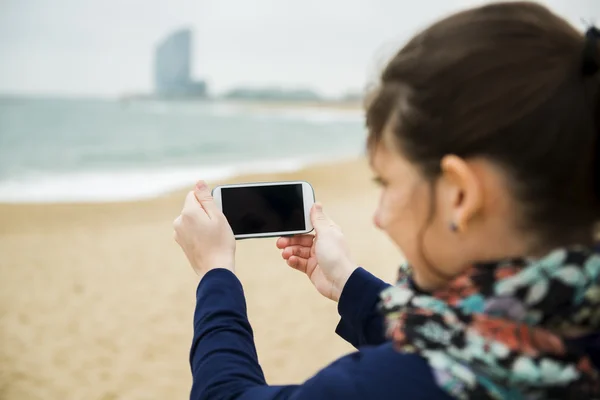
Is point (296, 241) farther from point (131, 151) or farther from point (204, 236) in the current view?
point (131, 151)

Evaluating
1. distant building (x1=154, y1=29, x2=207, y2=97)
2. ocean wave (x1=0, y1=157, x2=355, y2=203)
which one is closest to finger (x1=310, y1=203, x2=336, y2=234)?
ocean wave (x1=0, y1=157, x2=355, y2=203)

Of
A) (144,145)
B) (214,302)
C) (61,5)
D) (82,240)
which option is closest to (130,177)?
(82,240)

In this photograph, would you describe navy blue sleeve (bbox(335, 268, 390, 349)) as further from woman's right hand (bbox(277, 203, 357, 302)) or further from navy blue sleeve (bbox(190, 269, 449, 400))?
navy blue sleeve (bbox(190, 269, 449, 400))

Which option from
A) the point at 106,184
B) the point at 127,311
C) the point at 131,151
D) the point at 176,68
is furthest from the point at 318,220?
the point at 176,68

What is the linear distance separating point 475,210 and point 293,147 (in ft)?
51.1

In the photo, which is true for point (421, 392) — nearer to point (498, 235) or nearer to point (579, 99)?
point (498, 235)

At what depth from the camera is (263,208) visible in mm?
847

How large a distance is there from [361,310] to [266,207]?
25cm

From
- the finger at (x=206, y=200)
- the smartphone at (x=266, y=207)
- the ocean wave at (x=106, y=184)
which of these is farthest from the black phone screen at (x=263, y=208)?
the ocean wave at (x=106, y=184)

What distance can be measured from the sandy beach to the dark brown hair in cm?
202

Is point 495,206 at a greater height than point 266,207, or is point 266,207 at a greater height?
point 495,206

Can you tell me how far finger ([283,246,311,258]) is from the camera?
2.71ft

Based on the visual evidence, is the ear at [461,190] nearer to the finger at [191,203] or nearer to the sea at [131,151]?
the finger at [191,203]

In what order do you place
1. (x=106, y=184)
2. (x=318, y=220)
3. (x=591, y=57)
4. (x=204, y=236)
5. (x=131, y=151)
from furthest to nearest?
(x=131, y=151), (x=106, y=184), (x=318, y=220), (x=204, y=236), (x=591, y=57)
